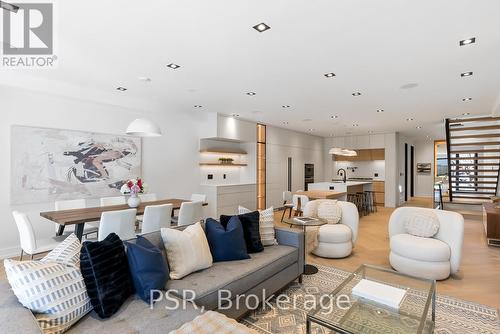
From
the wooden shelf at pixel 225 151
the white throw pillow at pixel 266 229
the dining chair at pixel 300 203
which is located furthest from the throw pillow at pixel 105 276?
the wooden shelf at pixel 225 151

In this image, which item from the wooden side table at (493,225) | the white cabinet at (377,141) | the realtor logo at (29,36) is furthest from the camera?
the white cabinet at (377,141)

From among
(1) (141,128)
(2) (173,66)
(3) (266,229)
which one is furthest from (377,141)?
(1) (141,128)

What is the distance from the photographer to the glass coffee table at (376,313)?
1719 millimetres

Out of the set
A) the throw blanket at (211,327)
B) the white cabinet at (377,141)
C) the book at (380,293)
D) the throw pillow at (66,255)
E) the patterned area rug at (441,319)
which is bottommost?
the patterned area rug at (441,319)

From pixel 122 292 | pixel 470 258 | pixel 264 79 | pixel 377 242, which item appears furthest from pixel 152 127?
pixel 470 258

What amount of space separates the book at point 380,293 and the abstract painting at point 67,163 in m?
4.62

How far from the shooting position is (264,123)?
25.7ft

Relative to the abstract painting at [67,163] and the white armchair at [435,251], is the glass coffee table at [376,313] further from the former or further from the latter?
the abstract painting at [67,163]

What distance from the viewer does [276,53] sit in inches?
122

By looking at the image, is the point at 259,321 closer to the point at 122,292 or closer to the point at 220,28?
the point at 122,292

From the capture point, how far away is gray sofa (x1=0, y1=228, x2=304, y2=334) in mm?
1457

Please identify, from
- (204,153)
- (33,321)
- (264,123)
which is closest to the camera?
(33,321)

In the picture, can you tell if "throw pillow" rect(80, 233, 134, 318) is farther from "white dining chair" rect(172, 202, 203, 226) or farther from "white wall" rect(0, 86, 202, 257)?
"white wall" rect(0, 86, 202, 257)

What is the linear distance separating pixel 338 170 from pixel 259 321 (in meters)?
9.30
